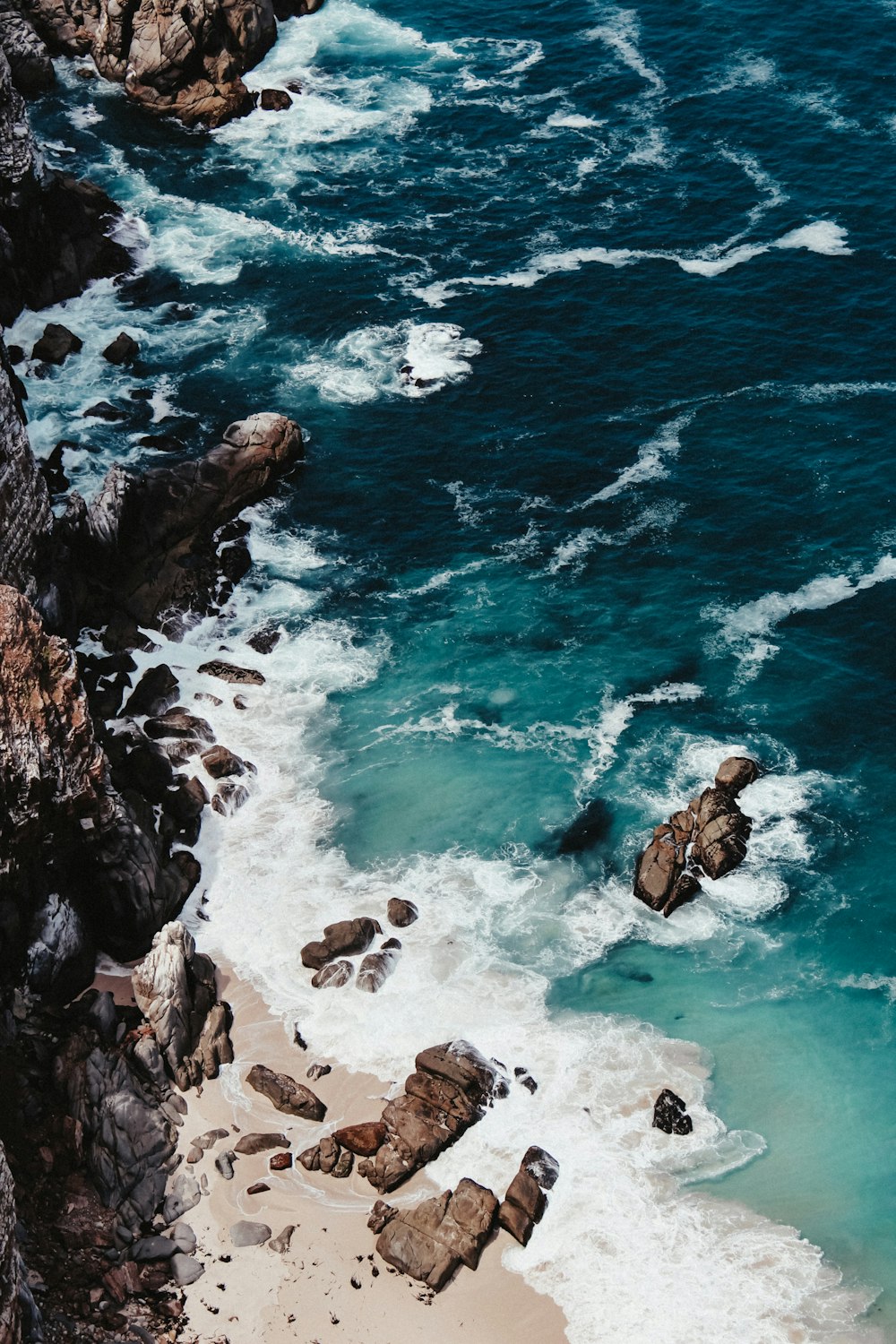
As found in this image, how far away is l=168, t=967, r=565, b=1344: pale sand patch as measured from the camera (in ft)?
147

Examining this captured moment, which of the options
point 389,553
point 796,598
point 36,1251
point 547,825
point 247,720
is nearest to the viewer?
point 36,1251

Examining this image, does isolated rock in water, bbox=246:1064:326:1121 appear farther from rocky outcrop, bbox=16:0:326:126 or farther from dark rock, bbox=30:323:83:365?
rocky outcrop, bbox=16:0:326:126

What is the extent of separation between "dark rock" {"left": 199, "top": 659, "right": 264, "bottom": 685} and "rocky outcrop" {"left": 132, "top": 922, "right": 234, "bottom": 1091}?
18555mm

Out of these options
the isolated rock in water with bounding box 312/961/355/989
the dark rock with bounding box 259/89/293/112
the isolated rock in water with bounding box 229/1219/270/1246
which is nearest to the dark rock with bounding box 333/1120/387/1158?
the isolated rock in water with bounding box 229/1219/270/1246

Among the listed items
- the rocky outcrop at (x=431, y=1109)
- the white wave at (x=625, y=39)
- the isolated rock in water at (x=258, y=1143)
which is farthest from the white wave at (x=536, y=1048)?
the white wave at (x=625, y=39)

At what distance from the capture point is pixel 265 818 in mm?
64000

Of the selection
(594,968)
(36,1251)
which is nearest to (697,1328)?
(594,968)

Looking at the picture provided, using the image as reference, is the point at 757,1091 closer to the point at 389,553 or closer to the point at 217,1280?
the point at 217,1280

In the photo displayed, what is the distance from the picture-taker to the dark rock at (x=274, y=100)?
118 m

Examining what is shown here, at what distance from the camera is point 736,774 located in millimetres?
63688

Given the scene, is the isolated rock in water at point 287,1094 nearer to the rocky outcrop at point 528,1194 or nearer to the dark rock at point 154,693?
the rocky outcrop at point 528,1194

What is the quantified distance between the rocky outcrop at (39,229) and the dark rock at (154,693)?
3630 centimetres

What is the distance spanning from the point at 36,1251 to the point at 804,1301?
26.3 meters

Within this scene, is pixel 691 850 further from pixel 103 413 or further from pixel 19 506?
pixel 103 413
